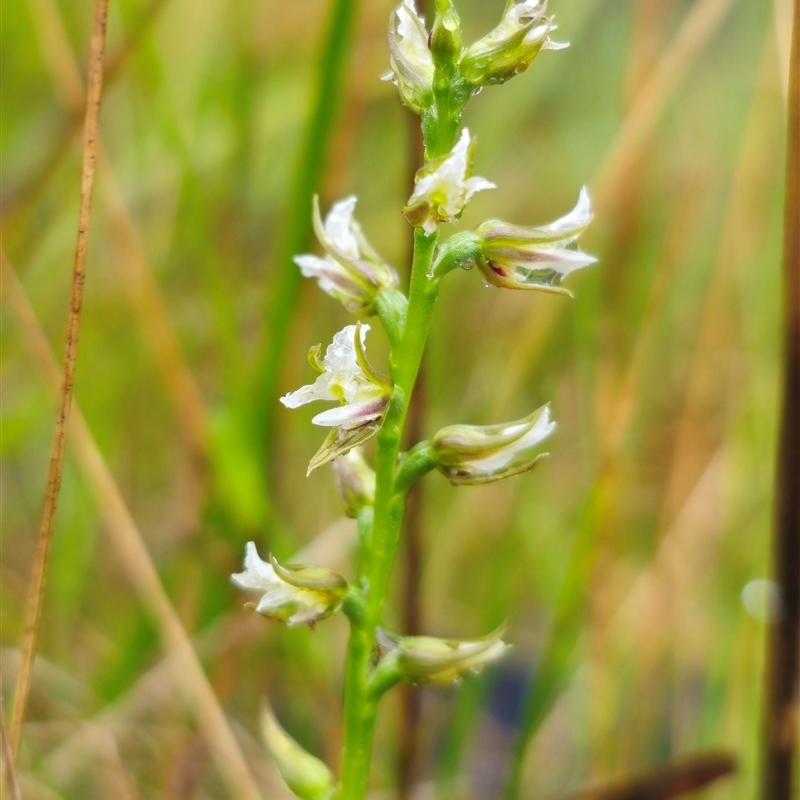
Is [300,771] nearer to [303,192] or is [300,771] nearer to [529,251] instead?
[529,251]

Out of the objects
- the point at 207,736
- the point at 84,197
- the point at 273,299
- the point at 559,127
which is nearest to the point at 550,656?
the point at 207,736

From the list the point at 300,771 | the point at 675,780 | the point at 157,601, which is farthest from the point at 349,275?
the point at 675,780

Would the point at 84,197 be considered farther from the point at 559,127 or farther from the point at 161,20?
the point at 559,127

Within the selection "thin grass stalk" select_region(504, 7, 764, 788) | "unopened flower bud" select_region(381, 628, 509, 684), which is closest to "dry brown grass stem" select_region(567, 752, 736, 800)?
"thin grass stalk" select_region(504, 7, 764, 788)

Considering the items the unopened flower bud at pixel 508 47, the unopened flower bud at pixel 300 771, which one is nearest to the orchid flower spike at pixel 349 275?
the unopened flower bud at pixel 508 47

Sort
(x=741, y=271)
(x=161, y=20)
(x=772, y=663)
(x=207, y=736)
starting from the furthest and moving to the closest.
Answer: (x=741, y=271) → (x=161, y=20) → (x=207, y=736) → (x=772, y=663)

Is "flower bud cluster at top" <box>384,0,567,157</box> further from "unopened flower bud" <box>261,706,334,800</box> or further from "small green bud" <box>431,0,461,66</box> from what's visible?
"unopened flower bud" <box>261,706,334,800</box>
